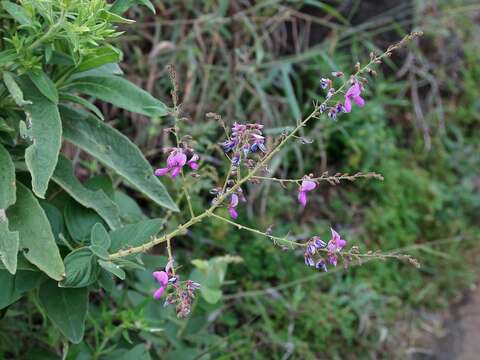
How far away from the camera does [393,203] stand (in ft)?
11.5

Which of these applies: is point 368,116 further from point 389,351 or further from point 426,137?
point 389,351

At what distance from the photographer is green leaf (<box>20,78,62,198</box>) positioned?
1591mm

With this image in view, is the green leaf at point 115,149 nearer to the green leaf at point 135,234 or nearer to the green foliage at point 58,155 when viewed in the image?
the green foliage at point 58,155

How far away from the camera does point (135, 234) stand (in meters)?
1.71

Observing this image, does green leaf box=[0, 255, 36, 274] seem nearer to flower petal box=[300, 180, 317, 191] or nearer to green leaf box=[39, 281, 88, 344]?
green leaf box=[39, 281, 88, 344]

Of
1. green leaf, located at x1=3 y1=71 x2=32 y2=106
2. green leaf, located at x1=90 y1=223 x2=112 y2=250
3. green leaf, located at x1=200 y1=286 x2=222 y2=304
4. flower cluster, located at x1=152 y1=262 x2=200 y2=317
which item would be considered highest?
green leaf, located at x1=3 y1=71 x2=32 y2=106

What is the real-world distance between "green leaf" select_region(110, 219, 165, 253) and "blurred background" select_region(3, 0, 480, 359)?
53 centimetres

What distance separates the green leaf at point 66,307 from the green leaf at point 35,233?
0.45ft

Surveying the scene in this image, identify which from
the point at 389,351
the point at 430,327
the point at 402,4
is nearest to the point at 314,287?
the point at 389,351

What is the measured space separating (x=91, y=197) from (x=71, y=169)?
11cm

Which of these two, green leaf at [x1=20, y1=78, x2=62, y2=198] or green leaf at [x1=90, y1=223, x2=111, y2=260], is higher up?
green leaf at [x1=20, y1=78, x2=62, y2=198]

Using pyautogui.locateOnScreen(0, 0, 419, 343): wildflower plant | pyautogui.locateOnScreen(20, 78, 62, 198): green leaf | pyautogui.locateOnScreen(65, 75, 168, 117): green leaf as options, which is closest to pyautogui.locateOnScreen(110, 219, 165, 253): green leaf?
pyautogui.locateOnScreen(0, 0, 419, 343): wildflower plant

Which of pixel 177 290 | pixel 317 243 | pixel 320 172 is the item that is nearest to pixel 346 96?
pixel 317 243

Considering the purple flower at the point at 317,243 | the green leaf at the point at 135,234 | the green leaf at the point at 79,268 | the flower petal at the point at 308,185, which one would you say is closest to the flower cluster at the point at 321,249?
the purple flower at the point at 317,243
